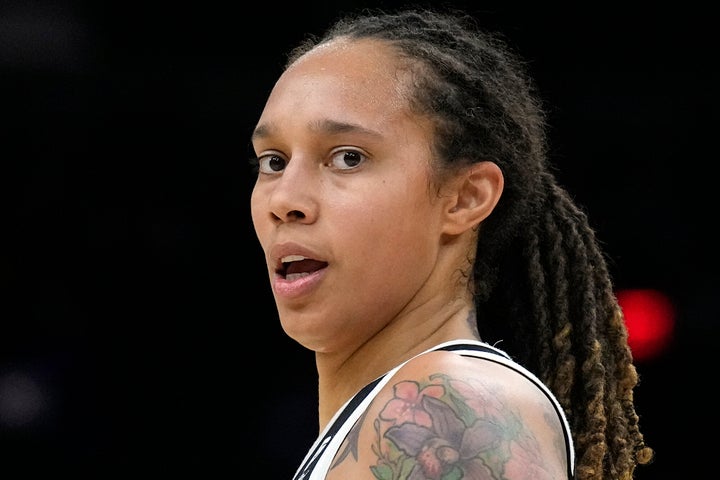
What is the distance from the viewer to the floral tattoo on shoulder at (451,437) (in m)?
1.36

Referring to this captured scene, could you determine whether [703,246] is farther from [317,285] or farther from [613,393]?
[317,285]

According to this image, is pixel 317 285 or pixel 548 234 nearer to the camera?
pixel 317 285

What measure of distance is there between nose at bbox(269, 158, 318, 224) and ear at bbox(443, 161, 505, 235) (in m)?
0.23

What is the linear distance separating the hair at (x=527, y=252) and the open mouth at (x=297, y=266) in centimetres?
25

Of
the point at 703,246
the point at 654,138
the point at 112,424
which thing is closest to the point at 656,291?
the point at 703,246

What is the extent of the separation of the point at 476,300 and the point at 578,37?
7.03ft

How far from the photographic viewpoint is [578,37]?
380cm

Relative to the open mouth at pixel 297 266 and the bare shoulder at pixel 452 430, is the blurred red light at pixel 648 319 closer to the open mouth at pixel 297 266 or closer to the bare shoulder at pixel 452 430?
the open mouth at pixel 297 266

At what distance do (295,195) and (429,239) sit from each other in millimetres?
229

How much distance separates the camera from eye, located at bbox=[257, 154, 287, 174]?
1847mm

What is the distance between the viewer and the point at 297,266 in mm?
1794

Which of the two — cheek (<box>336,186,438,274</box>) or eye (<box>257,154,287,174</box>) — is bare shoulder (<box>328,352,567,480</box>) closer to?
cheek (<box>336,186,438,274</box>)

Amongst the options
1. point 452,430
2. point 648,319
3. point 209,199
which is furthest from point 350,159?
point 648,319

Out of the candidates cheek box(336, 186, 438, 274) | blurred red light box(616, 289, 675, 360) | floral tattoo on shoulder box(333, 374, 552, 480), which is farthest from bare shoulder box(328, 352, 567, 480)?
blurred red light box(616, 289, 675, 360)
